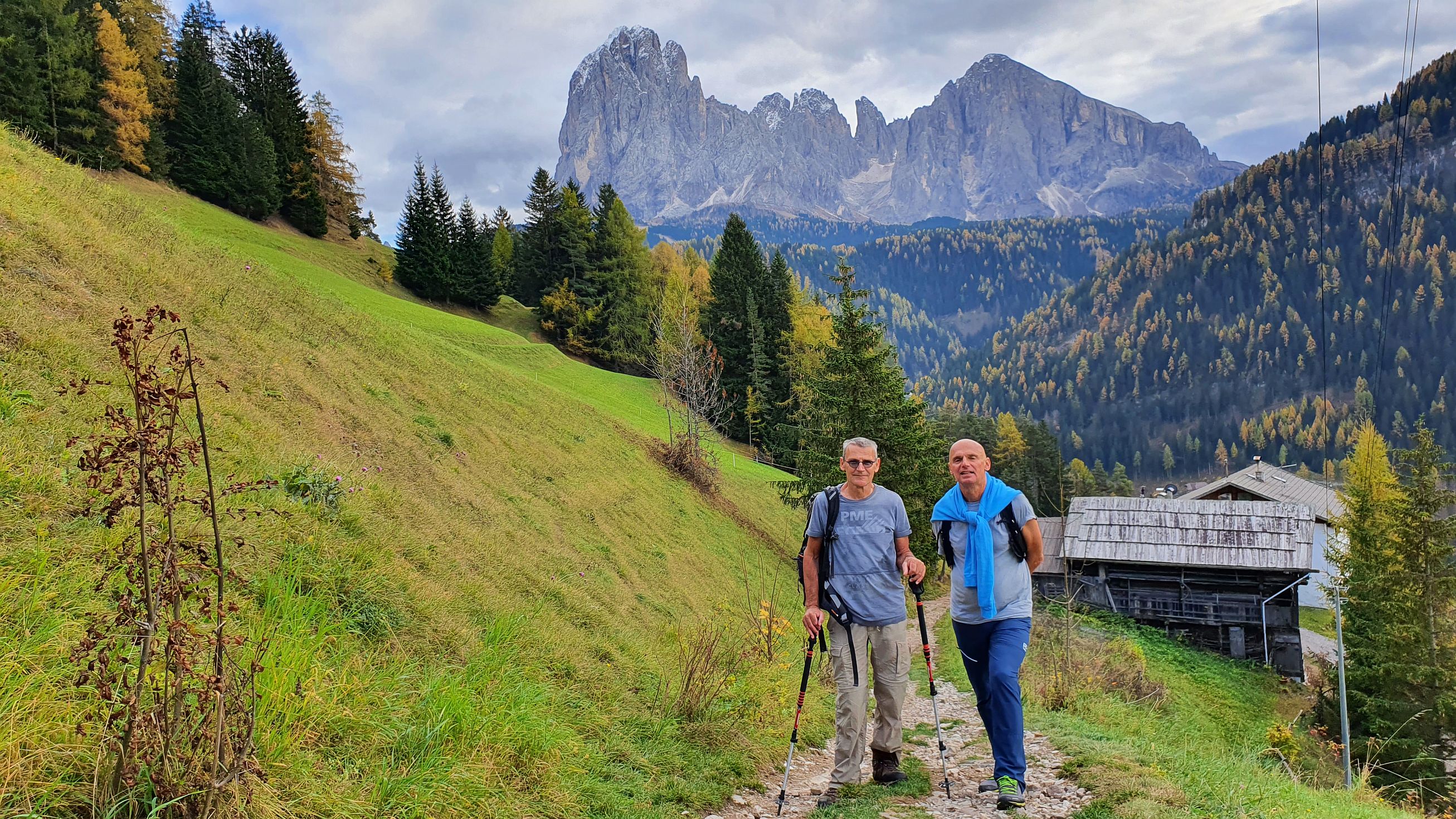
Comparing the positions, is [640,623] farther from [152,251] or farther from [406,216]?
[406,216]

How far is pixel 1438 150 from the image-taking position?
173375 mm

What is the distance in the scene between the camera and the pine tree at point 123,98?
3478 centimetres

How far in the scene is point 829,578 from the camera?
527 cm

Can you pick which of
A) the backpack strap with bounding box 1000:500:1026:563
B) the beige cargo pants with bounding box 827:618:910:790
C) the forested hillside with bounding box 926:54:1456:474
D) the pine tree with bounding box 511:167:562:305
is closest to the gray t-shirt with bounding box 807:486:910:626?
the beige cargo pants with bounding box 827:618:910:790

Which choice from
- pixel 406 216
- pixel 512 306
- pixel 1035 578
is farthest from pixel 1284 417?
pixel 406 216

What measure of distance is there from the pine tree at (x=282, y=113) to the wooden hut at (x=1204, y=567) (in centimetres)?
4704

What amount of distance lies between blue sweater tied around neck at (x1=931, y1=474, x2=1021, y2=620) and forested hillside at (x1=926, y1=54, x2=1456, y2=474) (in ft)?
522

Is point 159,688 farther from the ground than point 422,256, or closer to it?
closer to it

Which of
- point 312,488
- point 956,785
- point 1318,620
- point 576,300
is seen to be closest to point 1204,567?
point 1318,620

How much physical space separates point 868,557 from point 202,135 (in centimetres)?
4855

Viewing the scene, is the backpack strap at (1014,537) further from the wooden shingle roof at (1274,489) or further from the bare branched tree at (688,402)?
the wooden shingle roof at (1274,489)

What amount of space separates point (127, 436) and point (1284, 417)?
17420 centimetres

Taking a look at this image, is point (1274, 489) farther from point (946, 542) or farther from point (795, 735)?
point (795, 735)

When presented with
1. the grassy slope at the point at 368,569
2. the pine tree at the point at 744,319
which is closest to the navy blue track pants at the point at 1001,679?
the grassy slope at the point at 368,569
